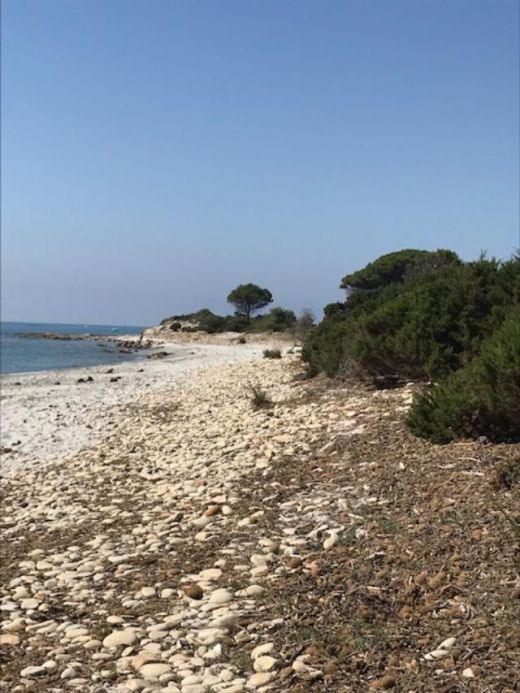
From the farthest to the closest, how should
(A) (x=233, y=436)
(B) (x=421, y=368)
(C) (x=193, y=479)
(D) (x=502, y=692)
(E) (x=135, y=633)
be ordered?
(B) (x=421, y=368), (A) (x=233, y=436), (C) (x=193, y=479), (E) (x=135, y=633), (D) (x=502, y=692)

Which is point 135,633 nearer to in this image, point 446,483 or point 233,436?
point 446,483

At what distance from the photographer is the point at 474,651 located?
338 cm

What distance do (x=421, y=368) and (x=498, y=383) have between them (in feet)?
13.0

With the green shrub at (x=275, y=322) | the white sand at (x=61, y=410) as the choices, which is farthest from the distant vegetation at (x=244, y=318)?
the white sand at (x=61, y=410)

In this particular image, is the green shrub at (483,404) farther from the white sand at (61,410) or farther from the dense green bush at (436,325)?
the white sand at (61,410)

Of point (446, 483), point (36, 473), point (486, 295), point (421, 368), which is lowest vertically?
point (36, 473)

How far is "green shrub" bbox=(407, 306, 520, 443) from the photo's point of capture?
21.8 ft

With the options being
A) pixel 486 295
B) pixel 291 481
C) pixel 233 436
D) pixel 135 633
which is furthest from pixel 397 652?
pixel 486 295

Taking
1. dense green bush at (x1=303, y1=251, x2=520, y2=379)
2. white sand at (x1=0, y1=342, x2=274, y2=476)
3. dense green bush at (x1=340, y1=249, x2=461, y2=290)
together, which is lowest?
white sand at (x1=0, y1=342, x2=274, y2=476)

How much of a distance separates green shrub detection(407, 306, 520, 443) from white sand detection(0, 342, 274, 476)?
6819 mm

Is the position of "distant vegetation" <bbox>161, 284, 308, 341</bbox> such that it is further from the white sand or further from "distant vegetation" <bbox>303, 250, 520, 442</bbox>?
"distant vegetation" <bbox>303, 250, 520, 442</bbox>

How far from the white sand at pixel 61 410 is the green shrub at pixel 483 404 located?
6.82 meters

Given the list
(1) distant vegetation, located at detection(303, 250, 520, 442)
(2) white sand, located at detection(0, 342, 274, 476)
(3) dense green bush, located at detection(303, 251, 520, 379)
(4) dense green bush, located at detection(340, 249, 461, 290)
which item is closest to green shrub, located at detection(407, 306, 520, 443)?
(1) distant vegetation, located at detection(303, 250, 520, 442)

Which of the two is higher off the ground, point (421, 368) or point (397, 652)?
point (421, 368)
